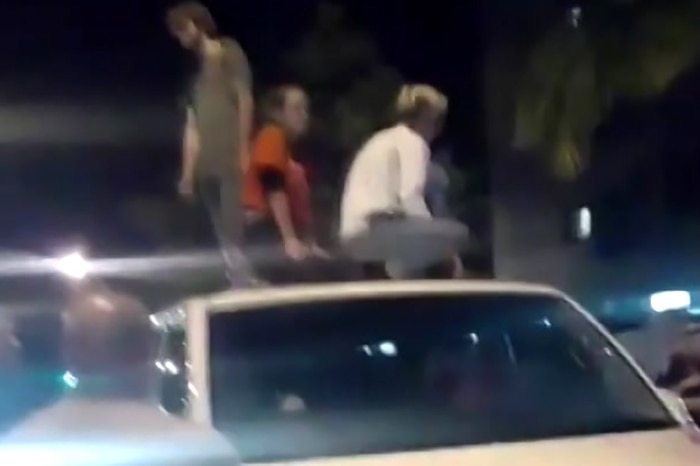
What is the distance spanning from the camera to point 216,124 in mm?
2092

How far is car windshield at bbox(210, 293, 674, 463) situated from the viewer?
146cm

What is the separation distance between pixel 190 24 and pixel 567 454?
3.12ft

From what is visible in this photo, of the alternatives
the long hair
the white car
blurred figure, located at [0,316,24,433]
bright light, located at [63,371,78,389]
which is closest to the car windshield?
the white car

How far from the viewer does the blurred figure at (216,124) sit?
6.70 ft

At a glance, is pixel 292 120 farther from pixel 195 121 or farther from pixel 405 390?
pixel 405 390

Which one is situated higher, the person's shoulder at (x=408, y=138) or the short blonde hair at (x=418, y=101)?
the short blonde hair at (x=418, y=101)

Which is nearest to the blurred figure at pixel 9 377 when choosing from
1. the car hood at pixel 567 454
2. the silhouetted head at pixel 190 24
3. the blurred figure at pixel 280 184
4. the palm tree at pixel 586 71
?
the blurred figure at pixel 280 184

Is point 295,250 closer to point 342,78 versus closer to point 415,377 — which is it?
point 342,78

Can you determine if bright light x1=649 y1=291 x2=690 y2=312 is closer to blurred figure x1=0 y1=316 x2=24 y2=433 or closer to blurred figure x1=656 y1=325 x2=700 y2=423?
blurred figure x1=656 y1=325 x2=700 y2=423

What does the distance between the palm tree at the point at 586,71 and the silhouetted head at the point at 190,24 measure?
0.44m

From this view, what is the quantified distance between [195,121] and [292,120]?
14cm

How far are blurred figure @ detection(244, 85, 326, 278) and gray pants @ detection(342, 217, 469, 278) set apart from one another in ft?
→ 0.19

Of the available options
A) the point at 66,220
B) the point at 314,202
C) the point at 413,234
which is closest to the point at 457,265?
the point at 413,234

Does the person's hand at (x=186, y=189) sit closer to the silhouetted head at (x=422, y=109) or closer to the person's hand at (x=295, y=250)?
the person's hand at (x=295, y=250)
